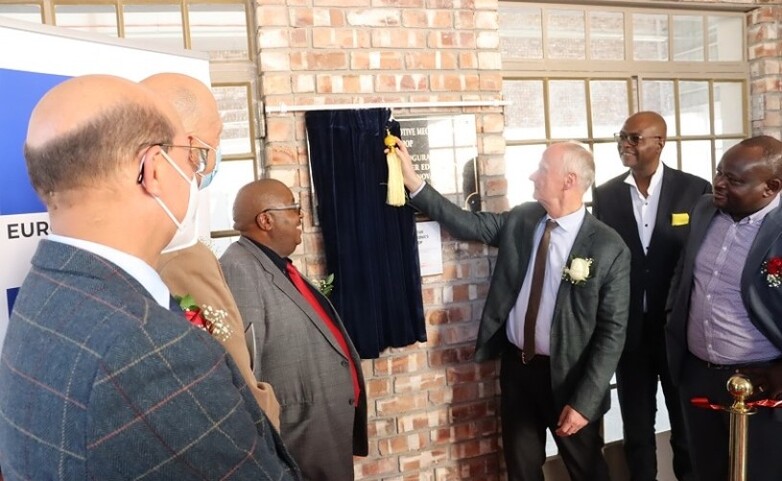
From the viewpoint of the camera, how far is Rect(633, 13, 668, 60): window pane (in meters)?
3.29

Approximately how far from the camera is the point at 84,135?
2.79 feet

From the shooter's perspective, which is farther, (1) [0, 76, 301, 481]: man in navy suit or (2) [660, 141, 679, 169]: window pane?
(2) [660, 141, 679, 169]: window pane

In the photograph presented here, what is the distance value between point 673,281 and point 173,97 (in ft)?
6.95

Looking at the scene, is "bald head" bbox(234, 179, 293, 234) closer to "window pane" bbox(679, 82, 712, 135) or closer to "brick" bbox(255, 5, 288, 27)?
"brick" bbox(255, 5, 288, 27)

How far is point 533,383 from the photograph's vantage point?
2.55m

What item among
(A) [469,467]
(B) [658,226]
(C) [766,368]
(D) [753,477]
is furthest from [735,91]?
(A) [469,467]

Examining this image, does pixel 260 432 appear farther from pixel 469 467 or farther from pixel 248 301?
pixel 469 467

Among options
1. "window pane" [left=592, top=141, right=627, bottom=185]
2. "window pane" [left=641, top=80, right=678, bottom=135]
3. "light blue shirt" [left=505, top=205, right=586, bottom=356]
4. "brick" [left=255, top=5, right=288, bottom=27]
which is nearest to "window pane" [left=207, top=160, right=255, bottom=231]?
"brick" [left=255, top=5, right=288, bottom=27]

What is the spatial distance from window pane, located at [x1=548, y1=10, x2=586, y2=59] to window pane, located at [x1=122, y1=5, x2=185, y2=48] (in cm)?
179

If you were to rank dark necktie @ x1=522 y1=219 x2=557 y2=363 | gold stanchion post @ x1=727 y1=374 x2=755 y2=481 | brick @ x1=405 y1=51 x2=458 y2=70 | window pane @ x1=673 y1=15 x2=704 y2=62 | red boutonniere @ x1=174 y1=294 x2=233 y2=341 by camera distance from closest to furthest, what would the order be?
1. red boutonniere @ x1=174 y1=294 x2=233 y2=341
2. gold stanchion post @ x1=727 y1=374 x2=755 y2=481
3. dark necktie @ x1=522 y1=219 x2=557 y2=363
4. brick @ x1=405 y1=51 x2=458 y2=70
5. window pane @ x1=673 y1=15 x2=704 y2=62

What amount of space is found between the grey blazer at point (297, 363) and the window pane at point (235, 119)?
0.60 metres

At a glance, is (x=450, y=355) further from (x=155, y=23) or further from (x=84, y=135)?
(x=84, y=135)

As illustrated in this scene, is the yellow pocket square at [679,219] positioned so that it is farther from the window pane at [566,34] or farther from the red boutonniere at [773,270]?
the window pane at [566,34]

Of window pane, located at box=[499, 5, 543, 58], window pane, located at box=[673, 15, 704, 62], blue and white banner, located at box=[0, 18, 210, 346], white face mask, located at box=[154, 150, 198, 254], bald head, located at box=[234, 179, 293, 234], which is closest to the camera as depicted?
white face mask, located at box=[154, 150, 198, 254]
